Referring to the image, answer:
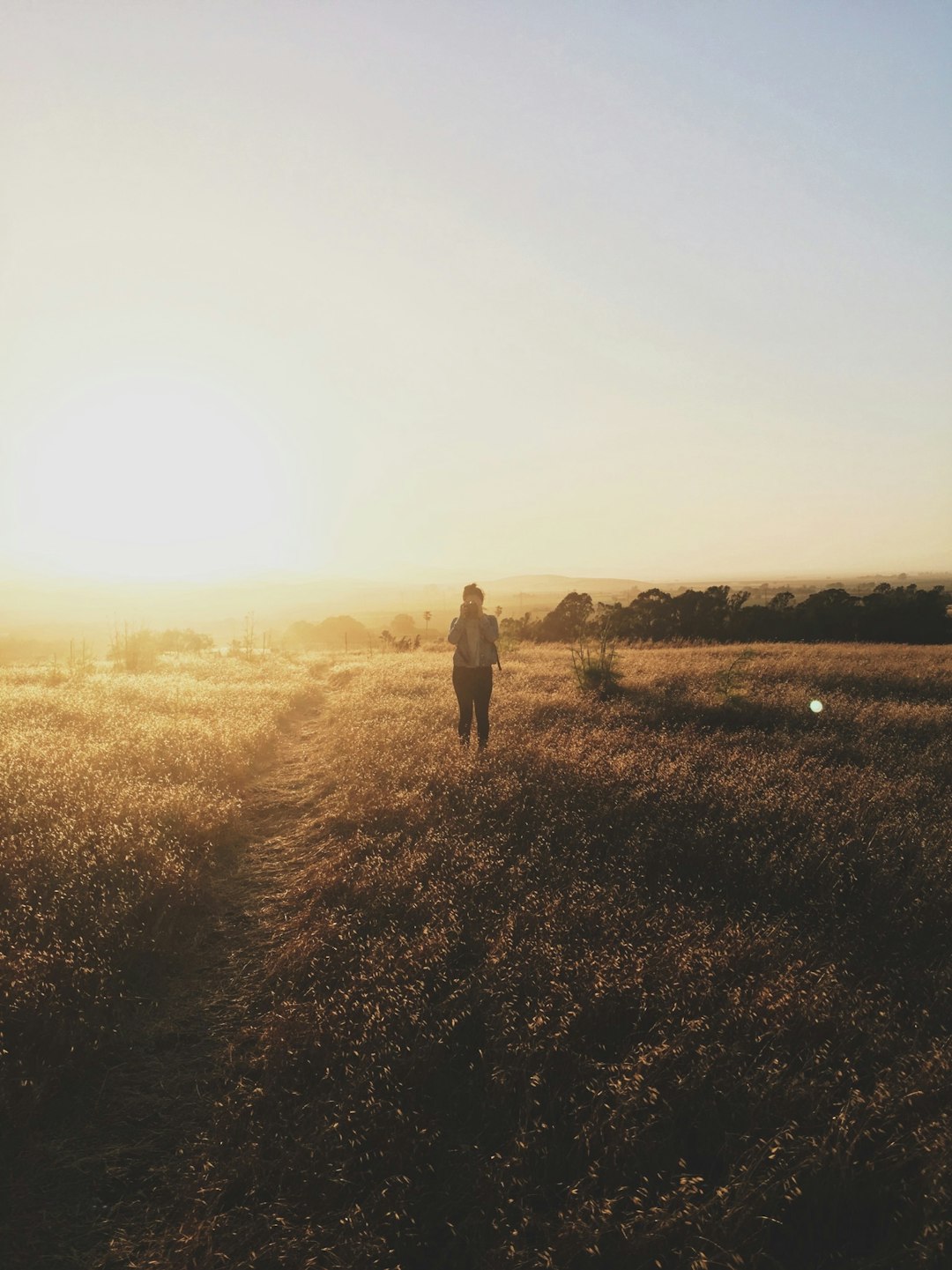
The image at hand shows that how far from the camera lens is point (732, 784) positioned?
688cm

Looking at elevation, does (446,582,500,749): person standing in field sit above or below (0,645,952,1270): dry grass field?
above

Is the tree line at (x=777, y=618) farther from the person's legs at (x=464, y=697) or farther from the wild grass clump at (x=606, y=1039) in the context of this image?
the wild grass clump at (x=606, y=1039)

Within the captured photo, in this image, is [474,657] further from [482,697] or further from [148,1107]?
[148,1107]

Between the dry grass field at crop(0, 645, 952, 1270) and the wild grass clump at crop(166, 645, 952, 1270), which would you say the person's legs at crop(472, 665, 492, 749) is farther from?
the wild grass clump at crop(166, 645, 952, 1270)

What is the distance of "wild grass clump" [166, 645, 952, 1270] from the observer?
2518 millimetres

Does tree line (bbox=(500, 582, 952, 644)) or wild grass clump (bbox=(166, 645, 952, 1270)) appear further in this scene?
tree line (bbox=(500, 582, 952, 644))

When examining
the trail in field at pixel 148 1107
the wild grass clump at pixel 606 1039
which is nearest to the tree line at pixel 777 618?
the wild grass clump at pixel 606 1039

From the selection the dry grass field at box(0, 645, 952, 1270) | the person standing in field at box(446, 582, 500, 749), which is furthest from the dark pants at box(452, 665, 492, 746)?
the dry grass field at box(0, 645, 952, 1270)

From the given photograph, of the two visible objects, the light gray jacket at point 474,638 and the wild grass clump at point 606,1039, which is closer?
the wild grass clump at point 606,1039

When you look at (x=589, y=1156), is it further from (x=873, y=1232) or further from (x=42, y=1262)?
(x=42, y=1262)

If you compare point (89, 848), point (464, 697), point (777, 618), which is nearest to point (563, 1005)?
point (89, 848)

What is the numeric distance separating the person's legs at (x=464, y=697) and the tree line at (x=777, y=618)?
19.0 metres

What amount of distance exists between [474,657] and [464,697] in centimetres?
69

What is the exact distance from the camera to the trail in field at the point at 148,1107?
8.70 feet
